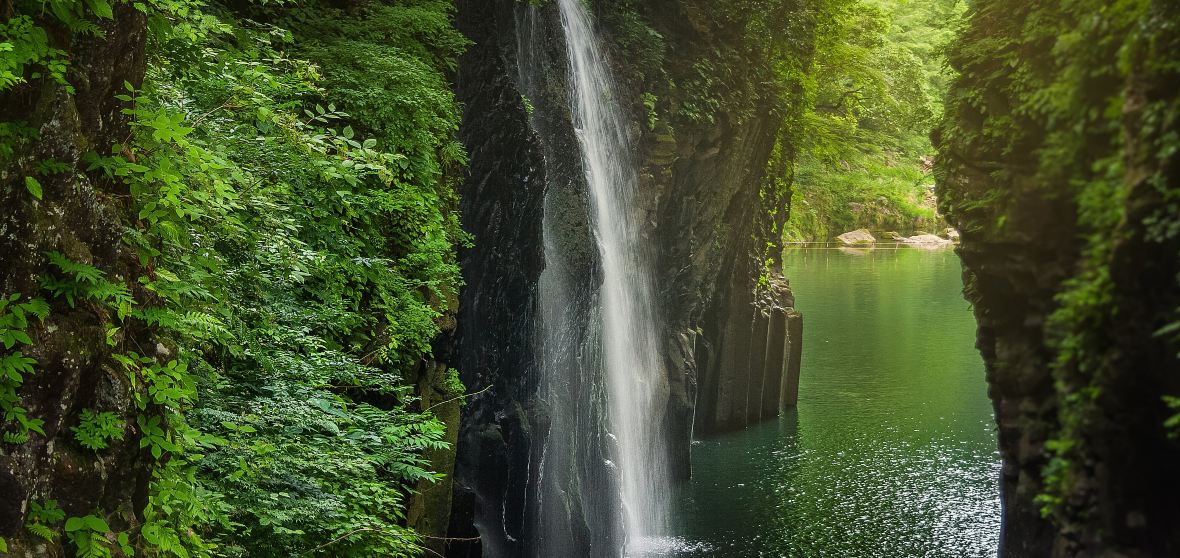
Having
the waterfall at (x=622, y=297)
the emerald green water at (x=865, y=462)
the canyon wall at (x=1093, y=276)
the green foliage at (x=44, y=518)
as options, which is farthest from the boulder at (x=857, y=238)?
the green foliage at (x=44, y=518)

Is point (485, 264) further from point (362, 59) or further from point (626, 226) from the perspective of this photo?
point (626, 226)

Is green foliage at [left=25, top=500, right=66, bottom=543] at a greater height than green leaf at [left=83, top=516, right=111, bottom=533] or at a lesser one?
greater

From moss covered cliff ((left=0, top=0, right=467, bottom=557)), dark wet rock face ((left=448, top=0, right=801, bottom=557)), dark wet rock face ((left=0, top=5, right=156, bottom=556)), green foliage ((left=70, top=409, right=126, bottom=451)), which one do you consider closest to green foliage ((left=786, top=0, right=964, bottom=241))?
dark wet rock face ((left=448, top=0, right=801, bottom=557))

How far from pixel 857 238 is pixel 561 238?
182ft

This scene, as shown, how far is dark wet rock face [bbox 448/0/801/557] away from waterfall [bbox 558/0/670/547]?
0.48m

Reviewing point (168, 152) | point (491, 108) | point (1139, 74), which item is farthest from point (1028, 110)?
point (491, 108)

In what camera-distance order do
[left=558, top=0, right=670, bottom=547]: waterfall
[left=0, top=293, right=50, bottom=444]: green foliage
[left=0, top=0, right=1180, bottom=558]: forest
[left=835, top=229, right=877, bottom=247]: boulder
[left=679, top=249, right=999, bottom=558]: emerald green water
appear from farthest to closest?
[left=835, top=229, right=877, bottom=247]: boulder < [left=679, top=249, right=999, bottom=558]: emerald green water < [left=558, top=0, right=670, bottom=547]: waterfall < [left=0, top=0, right=1180, bottom=558]: forest < [left=0, top=293, right=50, bottom=444]: green foliage

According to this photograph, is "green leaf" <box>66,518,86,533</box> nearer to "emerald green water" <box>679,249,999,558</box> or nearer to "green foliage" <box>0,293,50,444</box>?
"green foliage" <box>0,293,50,444</box>

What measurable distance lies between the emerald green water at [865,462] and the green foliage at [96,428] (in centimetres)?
1287

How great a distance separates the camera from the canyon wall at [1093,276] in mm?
4863

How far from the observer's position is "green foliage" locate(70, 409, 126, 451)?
509 centimetres

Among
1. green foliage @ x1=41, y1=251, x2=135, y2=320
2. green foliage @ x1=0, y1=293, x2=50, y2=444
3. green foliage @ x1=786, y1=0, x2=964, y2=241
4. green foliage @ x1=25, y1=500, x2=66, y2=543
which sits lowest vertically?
green foliage @ x1=25, y1=500, x2=66, y2=543

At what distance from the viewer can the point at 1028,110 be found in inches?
262

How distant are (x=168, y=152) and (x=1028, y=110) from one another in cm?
528
